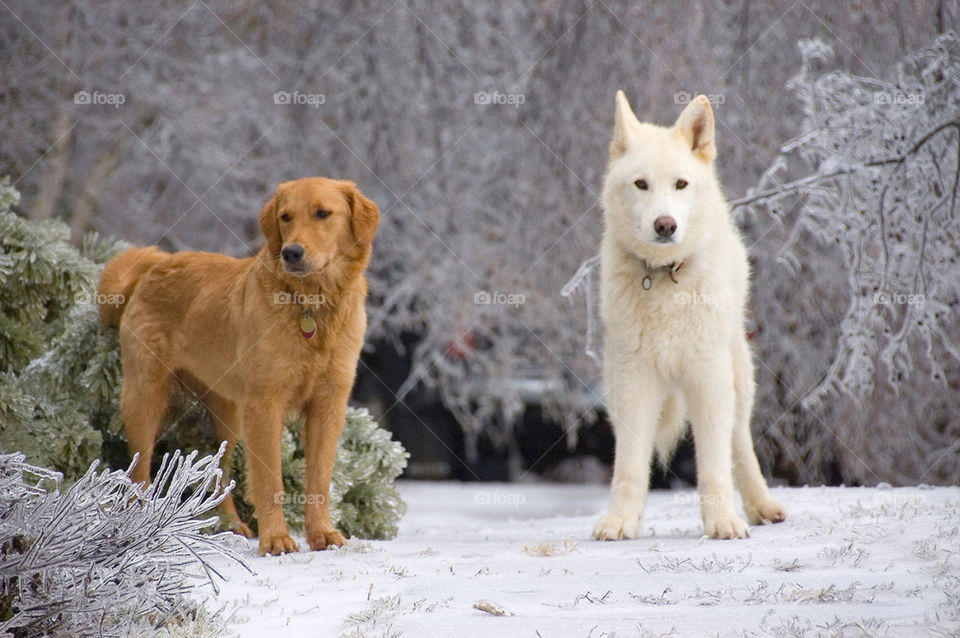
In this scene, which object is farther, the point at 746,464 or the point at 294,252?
the point at 746,464

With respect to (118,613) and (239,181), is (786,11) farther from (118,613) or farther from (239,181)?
(118,613)

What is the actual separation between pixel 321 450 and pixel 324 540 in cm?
38

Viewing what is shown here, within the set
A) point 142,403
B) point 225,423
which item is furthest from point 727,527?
point 142,403

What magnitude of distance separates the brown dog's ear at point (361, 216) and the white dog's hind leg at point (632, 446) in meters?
1.30

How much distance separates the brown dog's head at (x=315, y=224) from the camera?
4160mm

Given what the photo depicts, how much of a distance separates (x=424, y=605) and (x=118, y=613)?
0.89 metres

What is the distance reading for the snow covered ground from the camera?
2.83 m

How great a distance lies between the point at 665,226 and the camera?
170 inches

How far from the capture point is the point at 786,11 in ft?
27.5

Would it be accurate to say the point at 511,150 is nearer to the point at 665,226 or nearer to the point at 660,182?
the point at 660,182

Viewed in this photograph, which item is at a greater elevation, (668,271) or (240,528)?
(668,271)

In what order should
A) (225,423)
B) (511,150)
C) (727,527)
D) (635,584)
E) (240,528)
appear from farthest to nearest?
(511,150), (225,423), (240,528), (727,527), (635,584)

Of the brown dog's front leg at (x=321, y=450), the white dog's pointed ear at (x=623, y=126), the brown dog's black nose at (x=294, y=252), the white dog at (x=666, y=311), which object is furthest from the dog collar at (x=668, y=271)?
the brown dog's black nose at (x=294, y=252)

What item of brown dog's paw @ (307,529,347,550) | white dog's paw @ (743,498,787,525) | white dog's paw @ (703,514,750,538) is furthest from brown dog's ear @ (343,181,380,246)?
white dog's paw @ (743,498,787,525)
